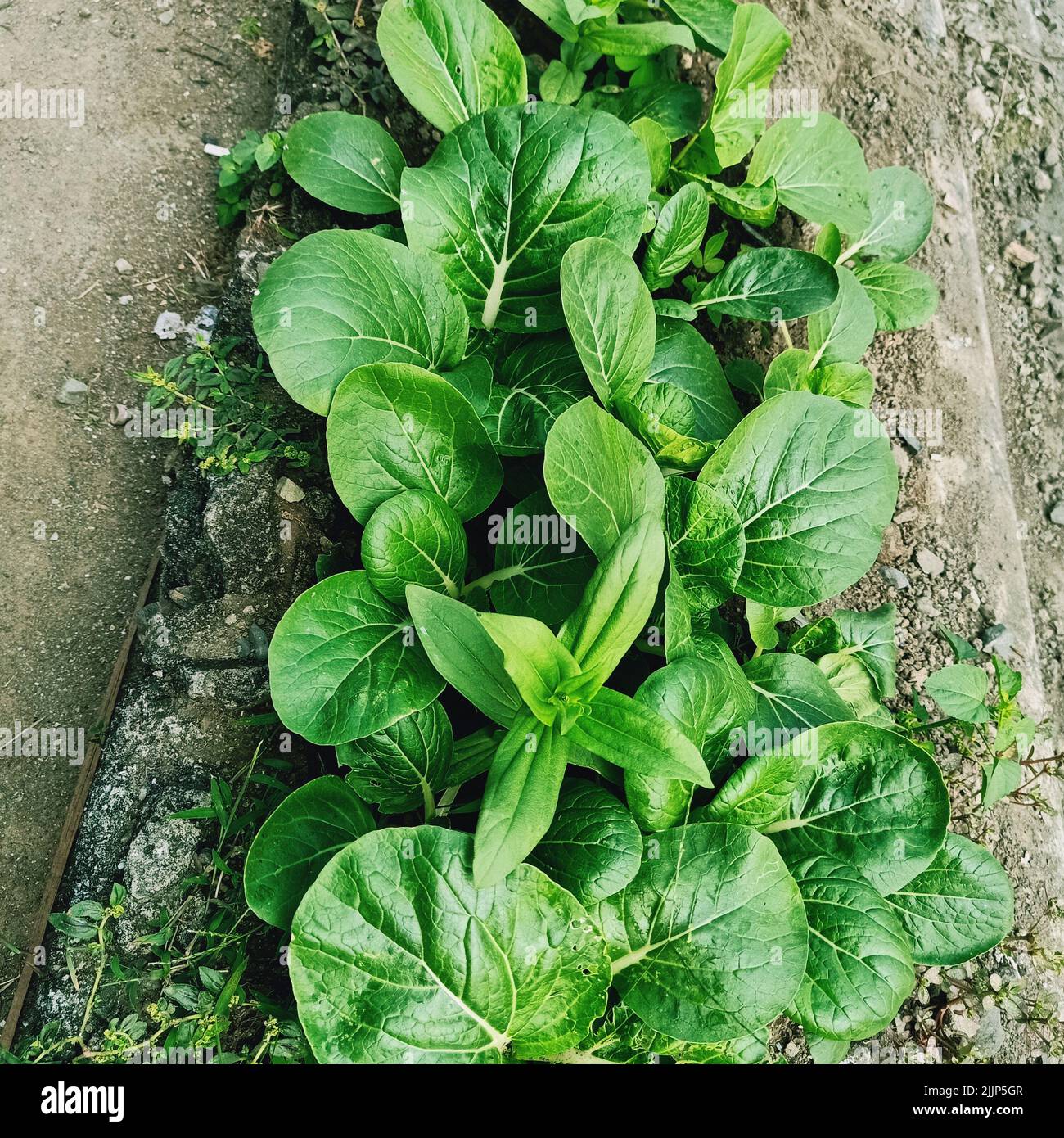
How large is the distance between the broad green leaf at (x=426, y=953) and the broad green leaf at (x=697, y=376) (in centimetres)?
123

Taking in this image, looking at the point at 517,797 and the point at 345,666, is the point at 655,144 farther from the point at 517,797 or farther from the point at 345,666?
the point at 517,797

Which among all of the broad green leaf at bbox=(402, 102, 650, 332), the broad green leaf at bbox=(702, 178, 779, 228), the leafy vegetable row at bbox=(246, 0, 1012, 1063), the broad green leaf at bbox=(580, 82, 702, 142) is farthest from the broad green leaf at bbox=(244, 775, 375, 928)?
the broad green leaf at bbox=(580, 82, 702, 142)

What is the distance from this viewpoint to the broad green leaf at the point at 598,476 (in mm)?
1726

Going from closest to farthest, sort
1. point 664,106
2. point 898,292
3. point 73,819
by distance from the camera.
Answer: point 73,819, point 664,106, point 898,292

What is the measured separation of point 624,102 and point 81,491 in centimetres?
196

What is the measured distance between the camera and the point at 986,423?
10.0 feet

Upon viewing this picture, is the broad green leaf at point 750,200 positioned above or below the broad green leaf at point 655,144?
below

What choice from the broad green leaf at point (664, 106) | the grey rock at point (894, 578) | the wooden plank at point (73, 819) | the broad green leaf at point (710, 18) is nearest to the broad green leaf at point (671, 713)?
the grey rock at point (894, 578)

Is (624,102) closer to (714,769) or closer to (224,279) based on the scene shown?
(224,279)

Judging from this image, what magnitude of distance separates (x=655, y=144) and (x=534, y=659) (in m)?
1.52

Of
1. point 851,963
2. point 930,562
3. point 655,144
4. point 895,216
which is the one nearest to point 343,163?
point 655,144

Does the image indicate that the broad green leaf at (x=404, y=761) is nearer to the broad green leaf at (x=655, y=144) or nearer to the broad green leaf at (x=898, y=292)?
the broad green leaf at (x=655, y=144)

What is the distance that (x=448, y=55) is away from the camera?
2125 mm
